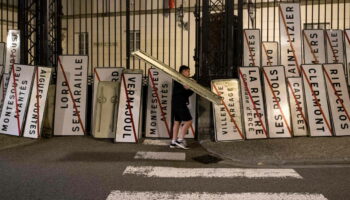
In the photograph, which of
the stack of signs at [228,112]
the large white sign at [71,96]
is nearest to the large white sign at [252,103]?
the stack of signs at [228,112]

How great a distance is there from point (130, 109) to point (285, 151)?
3724 mm

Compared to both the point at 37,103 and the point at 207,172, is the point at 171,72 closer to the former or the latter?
the point at 207,172

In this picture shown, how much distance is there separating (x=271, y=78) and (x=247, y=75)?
0.58m

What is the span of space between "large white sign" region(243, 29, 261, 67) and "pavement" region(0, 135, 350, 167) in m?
2.92

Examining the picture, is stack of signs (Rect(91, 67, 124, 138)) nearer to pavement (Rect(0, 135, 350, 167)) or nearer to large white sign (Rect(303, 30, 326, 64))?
pavement (Rect(0, 135, 350, 167))

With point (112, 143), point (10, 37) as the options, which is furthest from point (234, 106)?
point (10, 37)

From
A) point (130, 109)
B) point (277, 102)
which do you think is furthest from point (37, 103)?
point (277, 102)

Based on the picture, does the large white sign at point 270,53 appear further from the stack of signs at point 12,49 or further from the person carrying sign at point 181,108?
the stack of signs at point 12,49

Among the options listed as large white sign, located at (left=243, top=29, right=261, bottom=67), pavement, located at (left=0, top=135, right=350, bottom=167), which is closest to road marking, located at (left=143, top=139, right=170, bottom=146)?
pavement, located at (left=0, top=135, right=350, bottom=167)

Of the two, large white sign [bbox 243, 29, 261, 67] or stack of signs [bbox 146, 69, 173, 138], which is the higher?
large white sign [bbox 243, 29, 261, 67]

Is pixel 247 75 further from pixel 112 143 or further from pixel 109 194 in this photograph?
pixel 109 194

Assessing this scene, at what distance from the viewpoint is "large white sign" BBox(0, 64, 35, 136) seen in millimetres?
10023

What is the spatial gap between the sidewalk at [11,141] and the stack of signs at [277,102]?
18.4ft

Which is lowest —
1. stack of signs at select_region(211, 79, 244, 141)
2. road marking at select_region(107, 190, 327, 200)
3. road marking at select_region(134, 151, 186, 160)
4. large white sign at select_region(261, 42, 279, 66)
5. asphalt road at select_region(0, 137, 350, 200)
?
road marking at select_region(107, 190, 327, 200)
